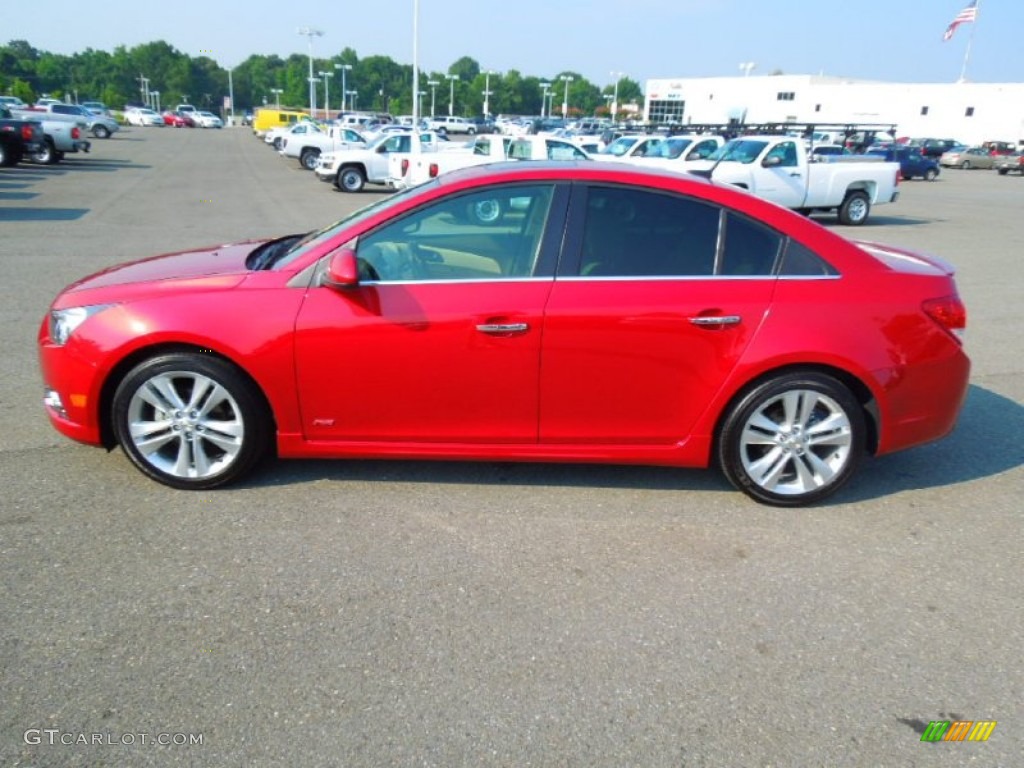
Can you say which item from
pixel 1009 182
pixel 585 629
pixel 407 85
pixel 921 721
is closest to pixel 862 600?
pixel 921 721

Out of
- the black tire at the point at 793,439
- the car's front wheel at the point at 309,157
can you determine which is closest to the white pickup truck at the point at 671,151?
the car's front wheel at the point at 309,157

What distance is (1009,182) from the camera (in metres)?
36.5

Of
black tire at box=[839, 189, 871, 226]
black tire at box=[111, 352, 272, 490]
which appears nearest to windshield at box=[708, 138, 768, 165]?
black tire at box=[839, 189, 871, 226]

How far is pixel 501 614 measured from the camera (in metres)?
2.91

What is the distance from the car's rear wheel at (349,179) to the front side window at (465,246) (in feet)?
59.8

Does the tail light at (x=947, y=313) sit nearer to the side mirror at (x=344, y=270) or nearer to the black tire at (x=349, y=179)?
the side mirror at (x=344, y=270)

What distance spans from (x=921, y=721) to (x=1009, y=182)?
42750mm

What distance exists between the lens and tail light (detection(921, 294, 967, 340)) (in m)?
3.77

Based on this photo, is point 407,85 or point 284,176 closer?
point 284,176

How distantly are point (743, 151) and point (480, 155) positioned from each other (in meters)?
6.50

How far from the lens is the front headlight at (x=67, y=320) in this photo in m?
3.66

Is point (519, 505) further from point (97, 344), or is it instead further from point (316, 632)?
point (97, 344)

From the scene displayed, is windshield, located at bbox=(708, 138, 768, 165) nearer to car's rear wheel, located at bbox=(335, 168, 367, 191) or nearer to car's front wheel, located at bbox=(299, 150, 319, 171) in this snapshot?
car's rear wheel, located at bbox=(335, 168, 367, 191)

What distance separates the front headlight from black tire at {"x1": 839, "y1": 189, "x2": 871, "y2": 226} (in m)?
17.1
